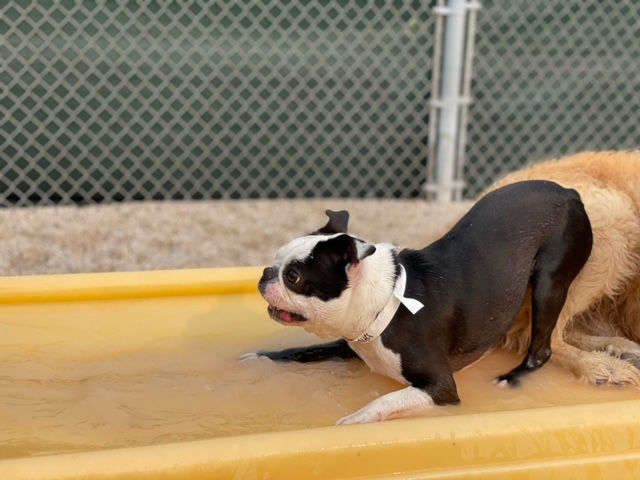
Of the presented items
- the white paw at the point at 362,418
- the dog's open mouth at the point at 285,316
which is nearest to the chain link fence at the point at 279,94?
the dog's open mouth at the point at 285,316

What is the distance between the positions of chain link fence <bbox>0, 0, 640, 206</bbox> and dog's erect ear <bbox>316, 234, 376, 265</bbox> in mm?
3705

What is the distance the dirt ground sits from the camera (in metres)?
4.67

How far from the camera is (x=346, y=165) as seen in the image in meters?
6.14

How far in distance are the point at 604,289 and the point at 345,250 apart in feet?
3.89

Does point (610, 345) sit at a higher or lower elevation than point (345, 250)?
lower

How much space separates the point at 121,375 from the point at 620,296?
1.97 meters

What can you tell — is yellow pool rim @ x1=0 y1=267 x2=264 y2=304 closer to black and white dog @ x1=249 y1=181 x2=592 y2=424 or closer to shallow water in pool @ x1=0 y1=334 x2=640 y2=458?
shallow water in pool @ x1=0 y1=334 x2=640 y2=458

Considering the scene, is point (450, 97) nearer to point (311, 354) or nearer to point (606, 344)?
point (606, 344)

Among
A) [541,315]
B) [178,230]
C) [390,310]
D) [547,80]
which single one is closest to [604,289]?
[541,315]

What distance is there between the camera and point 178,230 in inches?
205

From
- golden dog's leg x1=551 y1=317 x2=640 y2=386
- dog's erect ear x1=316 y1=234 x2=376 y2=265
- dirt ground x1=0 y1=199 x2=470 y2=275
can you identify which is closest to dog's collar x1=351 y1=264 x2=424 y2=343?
dog's erect ear x1=316 y1=234 x2=376 y2=265

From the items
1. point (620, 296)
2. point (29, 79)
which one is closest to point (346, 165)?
point (29, 79)

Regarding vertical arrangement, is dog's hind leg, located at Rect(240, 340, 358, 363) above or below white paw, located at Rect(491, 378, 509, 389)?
above

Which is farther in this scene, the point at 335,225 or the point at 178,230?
the point at 178,230
